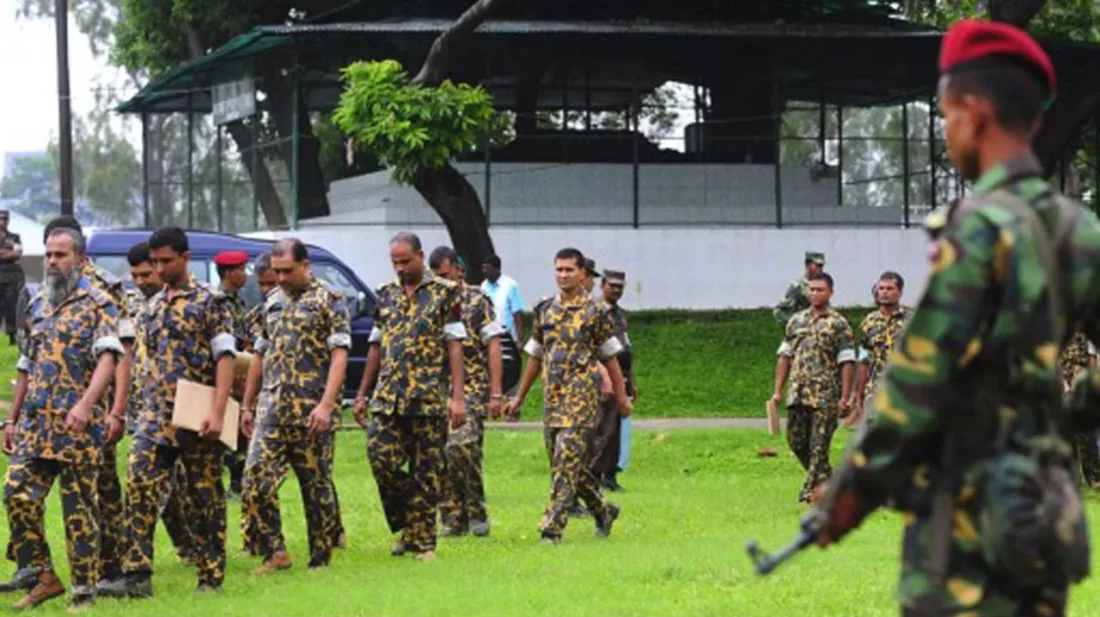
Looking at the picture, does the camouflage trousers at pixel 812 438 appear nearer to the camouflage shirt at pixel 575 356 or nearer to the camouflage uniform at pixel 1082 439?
the camouflage uniform at pixel 1082 439

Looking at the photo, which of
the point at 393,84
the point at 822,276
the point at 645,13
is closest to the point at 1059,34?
the point at 645,13

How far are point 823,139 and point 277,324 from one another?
25.9m

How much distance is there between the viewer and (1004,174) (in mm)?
5945

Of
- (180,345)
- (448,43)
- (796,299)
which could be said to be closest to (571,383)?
(180,345)

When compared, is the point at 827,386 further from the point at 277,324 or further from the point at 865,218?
the point at 865,218

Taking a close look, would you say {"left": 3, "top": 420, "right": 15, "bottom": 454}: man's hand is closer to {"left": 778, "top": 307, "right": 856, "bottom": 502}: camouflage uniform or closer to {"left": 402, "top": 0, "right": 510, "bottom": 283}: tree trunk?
{"left": 778, "top": 307, "right": 856, "bottom": 502}: camouflage uniform

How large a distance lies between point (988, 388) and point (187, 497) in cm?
840

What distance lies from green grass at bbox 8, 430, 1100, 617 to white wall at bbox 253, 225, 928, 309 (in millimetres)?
15153

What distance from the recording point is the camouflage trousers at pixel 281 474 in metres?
14.4

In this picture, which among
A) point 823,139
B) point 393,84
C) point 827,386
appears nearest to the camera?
point 827,386

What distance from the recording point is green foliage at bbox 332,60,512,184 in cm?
3073

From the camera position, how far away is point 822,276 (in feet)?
64.5

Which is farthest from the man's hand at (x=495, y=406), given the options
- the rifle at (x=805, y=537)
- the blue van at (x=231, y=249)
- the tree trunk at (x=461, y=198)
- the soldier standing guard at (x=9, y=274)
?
the soldier standing guard at (x=9, y=274)

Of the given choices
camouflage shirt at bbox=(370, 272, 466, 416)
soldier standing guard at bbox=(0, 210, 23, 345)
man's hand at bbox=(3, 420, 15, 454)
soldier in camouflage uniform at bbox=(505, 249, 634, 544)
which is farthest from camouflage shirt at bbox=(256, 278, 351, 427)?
soldier standing guard at bbox=(0, 210, 23, 345)
